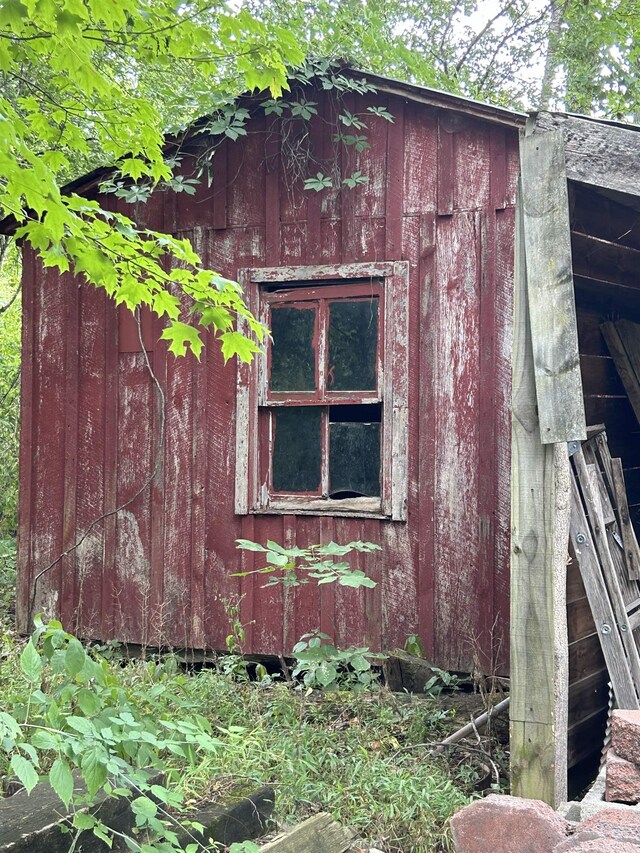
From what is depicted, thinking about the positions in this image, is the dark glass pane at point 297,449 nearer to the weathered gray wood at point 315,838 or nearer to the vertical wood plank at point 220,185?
the vertical wood plank at point 220,185

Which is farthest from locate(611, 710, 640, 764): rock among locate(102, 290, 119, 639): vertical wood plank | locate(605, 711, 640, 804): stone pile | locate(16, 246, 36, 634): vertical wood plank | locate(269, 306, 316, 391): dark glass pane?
locate(16, 246, 36, 634): vertical wood plank

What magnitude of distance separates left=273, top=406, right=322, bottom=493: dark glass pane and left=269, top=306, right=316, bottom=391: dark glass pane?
0.63 feet

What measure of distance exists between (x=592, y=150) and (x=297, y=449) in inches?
126

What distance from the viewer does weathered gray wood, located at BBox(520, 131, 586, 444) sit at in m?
3.48

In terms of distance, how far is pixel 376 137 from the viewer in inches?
239

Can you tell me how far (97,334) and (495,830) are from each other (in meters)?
5.10

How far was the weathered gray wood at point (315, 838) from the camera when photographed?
322 centimetres

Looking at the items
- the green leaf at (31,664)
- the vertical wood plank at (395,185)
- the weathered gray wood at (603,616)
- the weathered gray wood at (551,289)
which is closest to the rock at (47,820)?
the green leaf at (31,664)

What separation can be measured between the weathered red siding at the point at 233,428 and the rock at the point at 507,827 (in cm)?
265

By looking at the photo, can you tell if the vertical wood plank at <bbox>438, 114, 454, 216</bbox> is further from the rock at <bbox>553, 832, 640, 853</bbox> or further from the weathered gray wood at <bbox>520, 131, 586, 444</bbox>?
the rock at <bbox>553, 832, 640, 853</bbox>

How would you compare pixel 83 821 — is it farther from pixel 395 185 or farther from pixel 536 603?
pixel 395 185

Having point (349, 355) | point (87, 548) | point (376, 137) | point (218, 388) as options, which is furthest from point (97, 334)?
point (376, 137)

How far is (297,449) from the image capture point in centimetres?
621

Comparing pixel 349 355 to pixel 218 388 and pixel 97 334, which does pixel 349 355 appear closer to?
pixel 218 388
